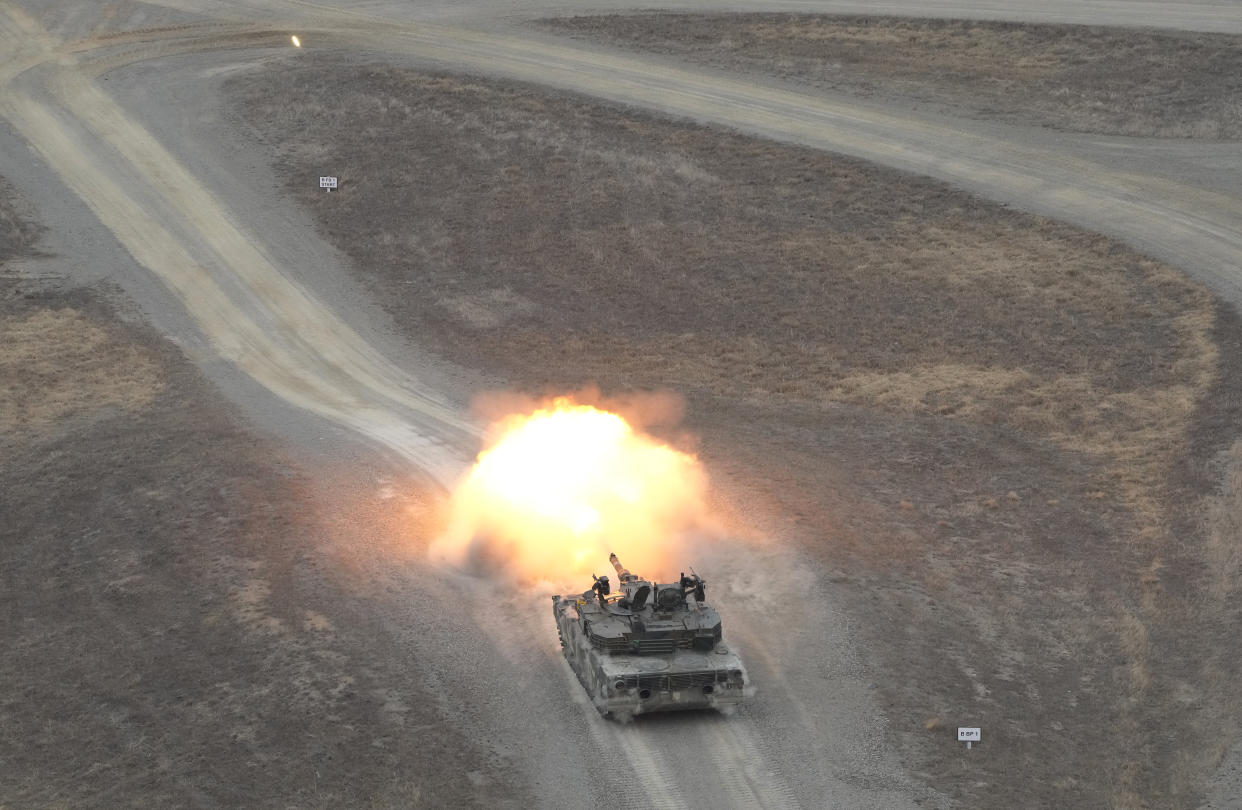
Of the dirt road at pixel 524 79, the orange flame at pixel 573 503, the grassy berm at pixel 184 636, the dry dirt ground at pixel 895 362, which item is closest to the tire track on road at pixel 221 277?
the dirt road at pixel 524 79

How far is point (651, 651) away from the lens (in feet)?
87.5

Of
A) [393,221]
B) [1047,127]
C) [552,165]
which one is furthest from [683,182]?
[1047,127]

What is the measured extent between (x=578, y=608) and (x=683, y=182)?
1312 inches

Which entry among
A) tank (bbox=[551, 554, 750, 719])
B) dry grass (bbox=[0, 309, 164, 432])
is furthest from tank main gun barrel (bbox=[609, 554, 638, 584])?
dry grass (bbox=[0, 309, 164, 432])

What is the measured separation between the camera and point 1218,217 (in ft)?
174

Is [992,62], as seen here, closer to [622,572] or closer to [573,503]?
[573,503]

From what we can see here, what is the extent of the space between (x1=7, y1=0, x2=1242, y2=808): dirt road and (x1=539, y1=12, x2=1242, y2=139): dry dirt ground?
189 cm

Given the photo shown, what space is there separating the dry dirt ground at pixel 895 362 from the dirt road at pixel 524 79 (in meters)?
1.74

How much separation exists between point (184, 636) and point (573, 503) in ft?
28.2

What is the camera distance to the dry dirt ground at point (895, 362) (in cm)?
2808

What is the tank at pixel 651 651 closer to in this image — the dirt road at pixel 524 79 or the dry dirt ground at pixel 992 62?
the dirt road at pixel 524 79

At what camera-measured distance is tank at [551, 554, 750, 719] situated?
26.0m

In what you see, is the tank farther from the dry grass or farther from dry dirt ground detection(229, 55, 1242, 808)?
the dry grass

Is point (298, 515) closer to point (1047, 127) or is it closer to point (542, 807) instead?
point (542, 807)
